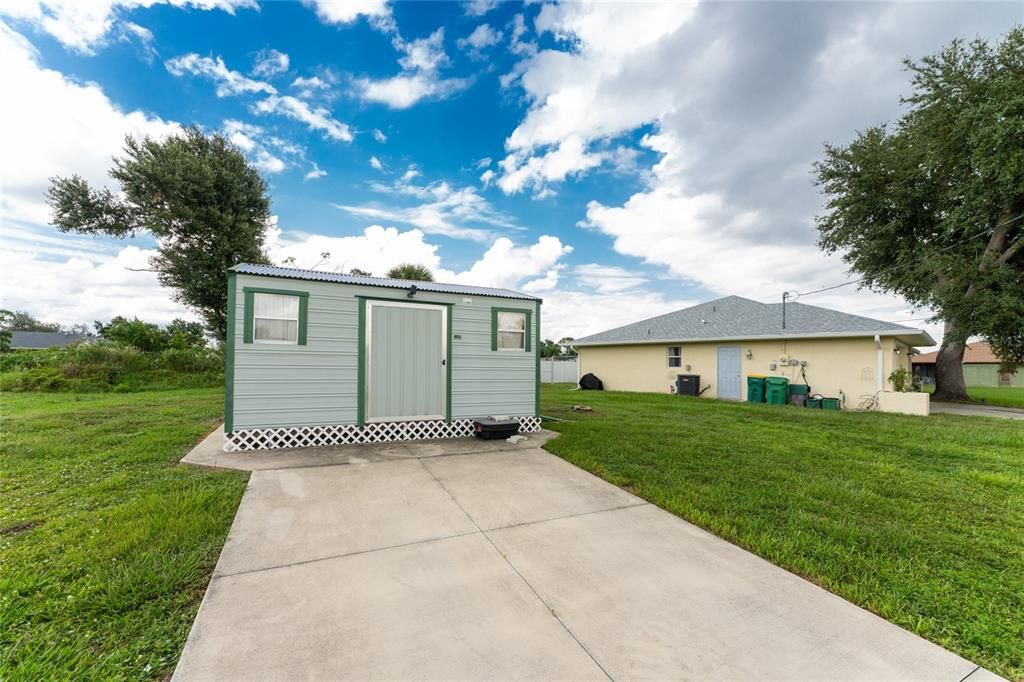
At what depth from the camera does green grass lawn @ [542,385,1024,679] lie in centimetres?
217

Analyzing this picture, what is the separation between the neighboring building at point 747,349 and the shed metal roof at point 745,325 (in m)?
0.02

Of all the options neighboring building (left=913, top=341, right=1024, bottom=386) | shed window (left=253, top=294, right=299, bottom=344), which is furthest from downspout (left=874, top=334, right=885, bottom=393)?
neighboring building (left=913, top=341, right=1024, bottom=386)

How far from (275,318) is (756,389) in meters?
12.9

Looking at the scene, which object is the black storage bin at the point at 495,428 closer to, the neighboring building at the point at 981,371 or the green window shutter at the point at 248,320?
the green window shutter at the point at 248,320

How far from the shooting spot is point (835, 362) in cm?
1152

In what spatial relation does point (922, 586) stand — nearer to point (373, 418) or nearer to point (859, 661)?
point (859, 661)

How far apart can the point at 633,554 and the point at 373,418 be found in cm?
438

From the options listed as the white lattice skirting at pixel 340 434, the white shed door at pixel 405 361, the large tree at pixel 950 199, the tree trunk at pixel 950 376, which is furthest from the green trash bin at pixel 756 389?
Result: the white shed door at pixel 405 361

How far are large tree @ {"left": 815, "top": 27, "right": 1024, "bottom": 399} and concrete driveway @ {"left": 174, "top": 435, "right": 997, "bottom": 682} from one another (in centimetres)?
1545

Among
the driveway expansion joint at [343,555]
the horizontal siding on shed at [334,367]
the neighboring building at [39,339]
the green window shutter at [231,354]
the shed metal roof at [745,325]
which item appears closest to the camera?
the driveway expansion joint at [343,555]

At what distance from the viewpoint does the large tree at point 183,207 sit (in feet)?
44.9

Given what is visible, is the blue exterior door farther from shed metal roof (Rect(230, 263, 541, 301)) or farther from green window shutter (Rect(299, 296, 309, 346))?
green window shutter (Rect(299, 296, 309, 346))

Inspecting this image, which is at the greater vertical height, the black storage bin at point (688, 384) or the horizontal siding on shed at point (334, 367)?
the horizontal siding on shed at point (334, 367)

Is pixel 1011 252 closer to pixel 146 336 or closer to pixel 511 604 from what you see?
pixel 511 604
